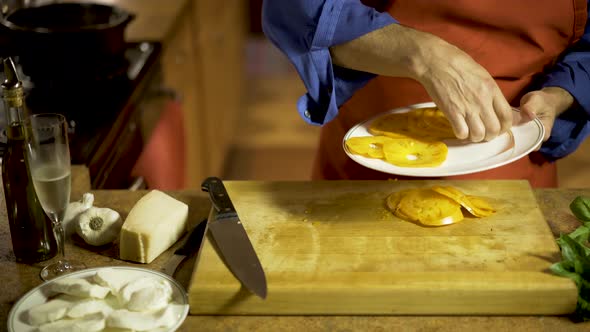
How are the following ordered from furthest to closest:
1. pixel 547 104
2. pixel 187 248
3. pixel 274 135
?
pixel 274 135 → pixel 547 104 → pixel 187 248

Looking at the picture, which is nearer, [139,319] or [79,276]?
[139,319]

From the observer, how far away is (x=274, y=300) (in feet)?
3.77

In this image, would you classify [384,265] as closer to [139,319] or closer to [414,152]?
[414,152]

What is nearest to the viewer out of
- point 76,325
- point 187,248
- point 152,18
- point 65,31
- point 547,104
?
point 76,325

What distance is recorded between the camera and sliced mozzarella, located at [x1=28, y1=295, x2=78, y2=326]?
1.10 meters

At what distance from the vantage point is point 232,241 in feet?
4.08

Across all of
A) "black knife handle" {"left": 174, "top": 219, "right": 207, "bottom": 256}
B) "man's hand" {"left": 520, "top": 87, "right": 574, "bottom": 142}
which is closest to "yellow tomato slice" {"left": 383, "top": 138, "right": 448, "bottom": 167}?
"man's hand" {"left": 520, "top": 87, "right": 574, "bottom": 142}

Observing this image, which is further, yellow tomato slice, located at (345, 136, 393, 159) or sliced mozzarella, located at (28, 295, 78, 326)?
yellow tomato slice, located at (345, 136, 393, 159)

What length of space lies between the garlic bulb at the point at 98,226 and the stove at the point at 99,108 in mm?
332

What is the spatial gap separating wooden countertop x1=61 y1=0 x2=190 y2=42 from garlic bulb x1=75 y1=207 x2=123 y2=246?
3.61 ft

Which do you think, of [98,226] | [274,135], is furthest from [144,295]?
[274,135]

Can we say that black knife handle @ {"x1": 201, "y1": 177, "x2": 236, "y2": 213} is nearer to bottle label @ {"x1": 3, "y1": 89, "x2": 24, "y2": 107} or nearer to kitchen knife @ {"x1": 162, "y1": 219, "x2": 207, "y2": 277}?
kitchen knife @ {"x1": 162, "y1": 219, "x2": 207, "y2": 277}

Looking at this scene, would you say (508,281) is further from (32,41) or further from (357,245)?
(32,41)

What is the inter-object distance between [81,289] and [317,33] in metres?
0.60
